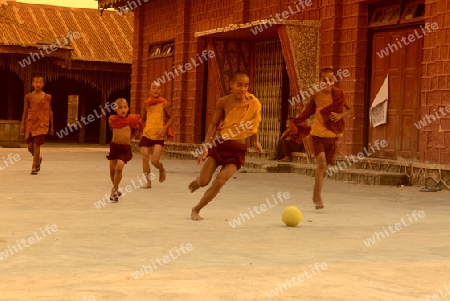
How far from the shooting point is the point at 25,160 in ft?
67.4

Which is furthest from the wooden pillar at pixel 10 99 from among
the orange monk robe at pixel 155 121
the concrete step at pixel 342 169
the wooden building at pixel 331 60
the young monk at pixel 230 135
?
the young monk at pixel 230 135

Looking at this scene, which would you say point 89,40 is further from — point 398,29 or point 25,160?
point 398,29

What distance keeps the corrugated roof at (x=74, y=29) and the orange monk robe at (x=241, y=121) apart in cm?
2085

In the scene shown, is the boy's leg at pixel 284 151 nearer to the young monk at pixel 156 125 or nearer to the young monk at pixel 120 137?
the young monk at pixel 156 125

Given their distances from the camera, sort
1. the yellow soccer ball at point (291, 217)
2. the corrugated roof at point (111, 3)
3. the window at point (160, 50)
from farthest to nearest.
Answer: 1. the corrugated roof at point (111, 3)
2. the window at point (160, 50)
3. the yellow soccer ball at point (291, 217)

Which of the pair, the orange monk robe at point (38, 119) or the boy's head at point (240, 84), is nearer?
the boy's head at point (240, 84)

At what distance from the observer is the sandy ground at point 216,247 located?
5.38m

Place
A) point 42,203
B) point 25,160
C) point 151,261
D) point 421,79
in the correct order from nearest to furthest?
point 151,261, point 42,203, point 421,79, point 25,160

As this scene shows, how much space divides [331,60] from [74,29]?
18.1 m

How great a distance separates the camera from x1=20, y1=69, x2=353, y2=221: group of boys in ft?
30.6

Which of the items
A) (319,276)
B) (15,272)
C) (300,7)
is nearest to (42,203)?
(15,272)

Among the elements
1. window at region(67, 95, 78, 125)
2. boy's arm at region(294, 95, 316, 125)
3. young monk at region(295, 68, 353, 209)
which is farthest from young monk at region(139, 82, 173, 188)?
window at region(67, 95, 78, 125)

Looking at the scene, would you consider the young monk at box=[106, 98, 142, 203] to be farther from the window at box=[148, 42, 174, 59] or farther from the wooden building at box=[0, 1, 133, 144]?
the wooden building at box=[0, 1, 133, 144]

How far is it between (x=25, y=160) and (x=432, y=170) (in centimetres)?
1024
